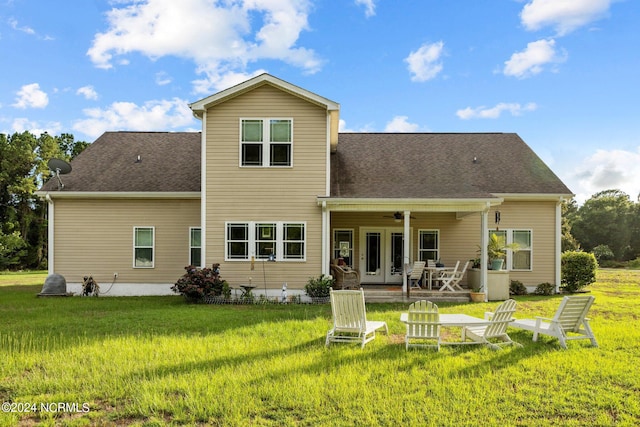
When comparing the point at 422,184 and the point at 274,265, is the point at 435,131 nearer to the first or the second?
the point at 422,184

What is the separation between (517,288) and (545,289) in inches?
38.8

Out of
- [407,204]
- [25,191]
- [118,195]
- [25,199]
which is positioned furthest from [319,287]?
[25,199]

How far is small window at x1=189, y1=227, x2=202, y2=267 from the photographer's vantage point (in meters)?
15.9

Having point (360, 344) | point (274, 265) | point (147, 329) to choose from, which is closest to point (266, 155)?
point (274, 265)

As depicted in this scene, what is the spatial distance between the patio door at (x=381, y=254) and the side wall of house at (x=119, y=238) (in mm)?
6127

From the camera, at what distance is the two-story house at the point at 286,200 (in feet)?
46.6

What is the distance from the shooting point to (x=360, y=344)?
7.83 metres

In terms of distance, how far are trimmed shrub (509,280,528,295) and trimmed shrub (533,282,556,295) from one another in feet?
1.70

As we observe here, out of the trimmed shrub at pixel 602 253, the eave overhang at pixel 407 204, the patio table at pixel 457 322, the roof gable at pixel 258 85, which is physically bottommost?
the trimmed shrub at pixel 602 253

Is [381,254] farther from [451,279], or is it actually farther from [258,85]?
[258,85]

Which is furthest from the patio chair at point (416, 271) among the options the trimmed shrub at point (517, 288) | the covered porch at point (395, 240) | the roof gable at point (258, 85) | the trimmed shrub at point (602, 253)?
the trimmed shrub at point (602, 253)

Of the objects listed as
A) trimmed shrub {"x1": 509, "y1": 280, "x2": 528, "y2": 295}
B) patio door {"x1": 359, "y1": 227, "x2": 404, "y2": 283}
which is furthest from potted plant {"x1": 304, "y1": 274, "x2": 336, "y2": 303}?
trimmed shrub {"x1": 509, "y1": 280, "x2": 528, "y2": 295}

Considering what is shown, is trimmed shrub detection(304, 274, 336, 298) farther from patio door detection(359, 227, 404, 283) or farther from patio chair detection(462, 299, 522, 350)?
patio chair detection(462, 299, 522, 350)

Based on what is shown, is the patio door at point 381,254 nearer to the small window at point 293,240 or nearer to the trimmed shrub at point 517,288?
the small window at point 293,240
